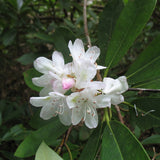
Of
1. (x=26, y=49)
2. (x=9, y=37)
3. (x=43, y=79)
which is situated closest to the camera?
(x=43, y=79)

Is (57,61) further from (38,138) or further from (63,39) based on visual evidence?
(38,138)

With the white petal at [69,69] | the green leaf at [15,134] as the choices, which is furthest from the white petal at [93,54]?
the green leaf at [15,134]

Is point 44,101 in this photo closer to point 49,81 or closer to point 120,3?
point 49,81

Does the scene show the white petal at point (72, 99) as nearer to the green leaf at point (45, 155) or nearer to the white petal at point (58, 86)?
the white petal at point (58, 86)

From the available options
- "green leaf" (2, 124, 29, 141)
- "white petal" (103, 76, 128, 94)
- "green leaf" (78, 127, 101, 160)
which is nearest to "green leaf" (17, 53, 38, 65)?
"green leaf" (2, 124, 29, 141)

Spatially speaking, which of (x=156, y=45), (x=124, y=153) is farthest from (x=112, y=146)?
(x=156, y=45)

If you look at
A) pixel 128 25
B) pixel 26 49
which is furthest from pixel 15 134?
pixel 26 49
